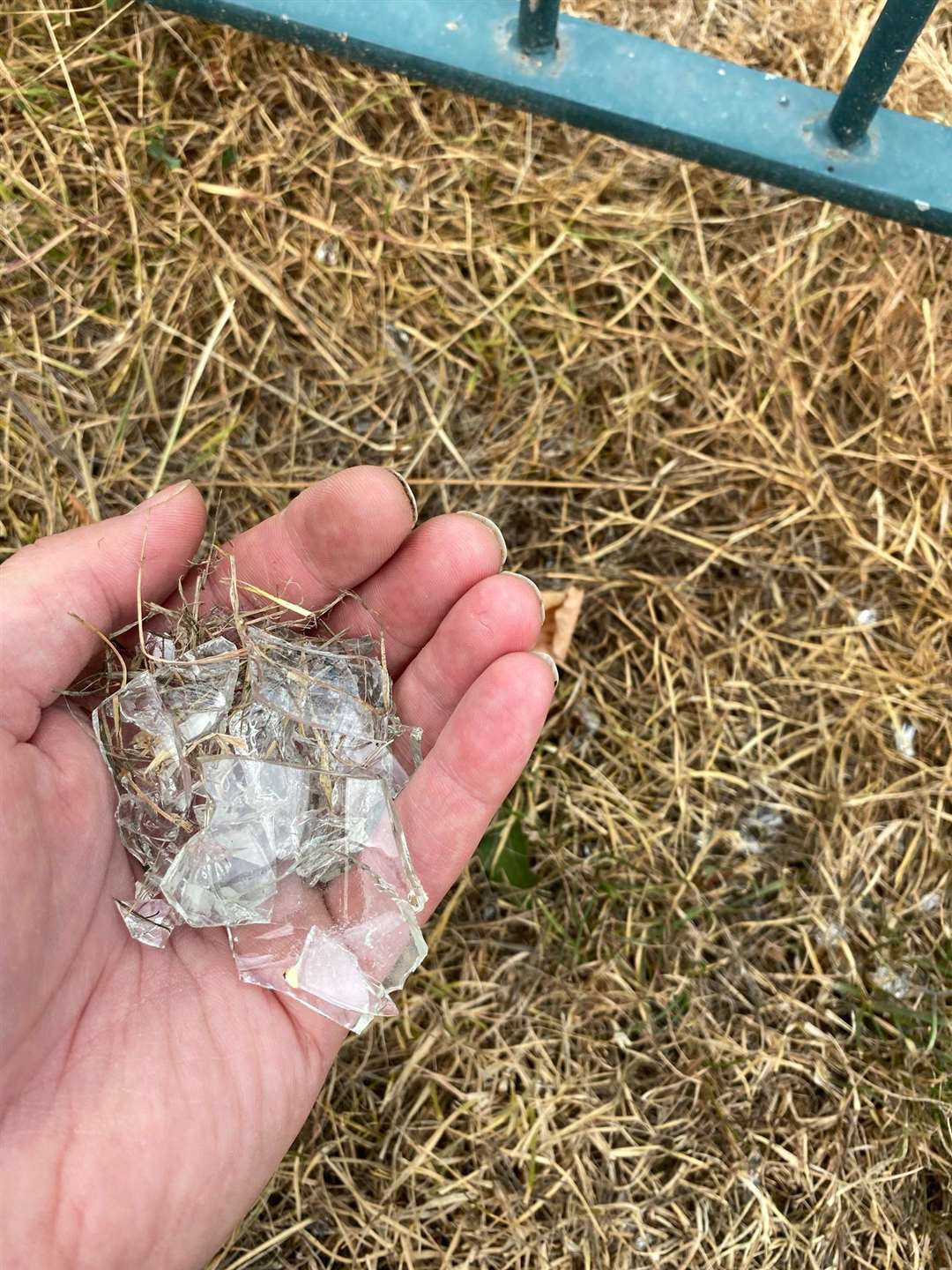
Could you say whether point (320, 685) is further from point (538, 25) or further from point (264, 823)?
point (538, 25)

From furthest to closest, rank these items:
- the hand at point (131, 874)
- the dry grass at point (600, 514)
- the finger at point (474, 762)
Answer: the dry grass at point (600, 514)
the finger at point (474, 762)
the hand at point (131, 874)

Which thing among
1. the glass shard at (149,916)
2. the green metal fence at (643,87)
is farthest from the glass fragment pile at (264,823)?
the green metal fence at (643,87)

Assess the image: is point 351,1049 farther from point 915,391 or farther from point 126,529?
point 915,391

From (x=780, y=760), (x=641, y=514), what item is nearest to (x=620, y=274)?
(x=641, y=514)

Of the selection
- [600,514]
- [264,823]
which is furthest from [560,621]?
[264,823]

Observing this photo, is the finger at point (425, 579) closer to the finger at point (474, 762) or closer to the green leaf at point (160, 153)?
the finger at point (474, 762)

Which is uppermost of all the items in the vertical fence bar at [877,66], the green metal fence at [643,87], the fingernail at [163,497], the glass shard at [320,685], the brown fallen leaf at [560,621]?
the vertical fence bar at [877,66]
